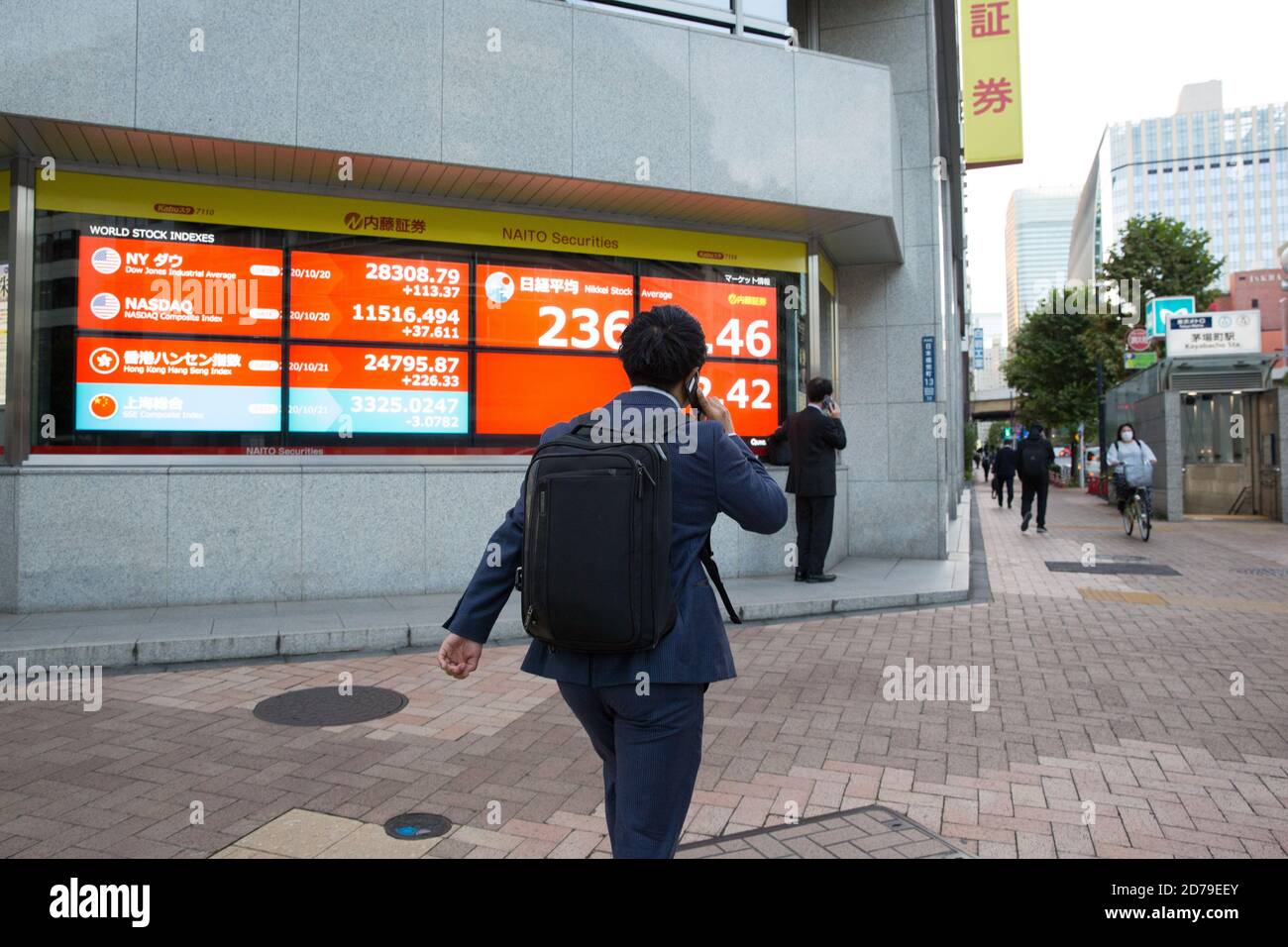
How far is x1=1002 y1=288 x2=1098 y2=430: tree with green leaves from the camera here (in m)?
47.2

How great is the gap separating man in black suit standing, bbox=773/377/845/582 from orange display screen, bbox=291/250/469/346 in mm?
3558

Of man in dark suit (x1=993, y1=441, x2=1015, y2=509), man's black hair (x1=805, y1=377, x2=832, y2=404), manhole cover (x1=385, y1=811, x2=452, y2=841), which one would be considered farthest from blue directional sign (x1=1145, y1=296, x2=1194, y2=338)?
manhole cover (x1=385, y1=811, x2=452, y2=841)

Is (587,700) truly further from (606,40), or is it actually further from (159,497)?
(606,40)

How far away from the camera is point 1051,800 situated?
3947 mm

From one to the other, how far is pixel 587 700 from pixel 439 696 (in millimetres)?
3641

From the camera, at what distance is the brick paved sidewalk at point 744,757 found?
11.7 feet

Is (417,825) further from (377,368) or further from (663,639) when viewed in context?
(377,368)

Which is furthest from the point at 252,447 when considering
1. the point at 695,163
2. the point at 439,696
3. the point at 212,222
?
the point at 695,163

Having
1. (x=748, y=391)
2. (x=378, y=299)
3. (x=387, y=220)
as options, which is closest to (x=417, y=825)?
(x=378, y=299)

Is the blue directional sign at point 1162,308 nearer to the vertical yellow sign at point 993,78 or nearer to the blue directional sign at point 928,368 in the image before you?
the vertical yellow sign at point 993,78

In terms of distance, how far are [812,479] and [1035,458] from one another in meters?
9.78

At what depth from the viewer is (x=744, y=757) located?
4527 millimetres

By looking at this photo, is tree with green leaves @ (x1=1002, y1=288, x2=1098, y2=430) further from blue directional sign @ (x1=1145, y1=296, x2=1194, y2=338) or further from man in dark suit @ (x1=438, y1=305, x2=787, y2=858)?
man in dark suit @ (x1=438, y1=305, x2=787, y2=858)

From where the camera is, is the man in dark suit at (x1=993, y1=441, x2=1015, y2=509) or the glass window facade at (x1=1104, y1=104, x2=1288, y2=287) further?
the glass window facade at (x1=1104, y1=104, x2=1288, y2=287)
